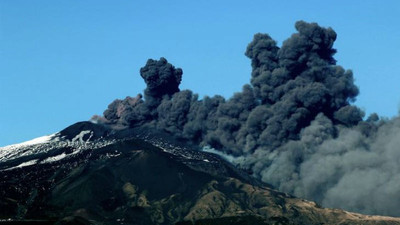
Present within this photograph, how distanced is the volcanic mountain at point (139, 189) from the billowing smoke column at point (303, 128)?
4.68 meters

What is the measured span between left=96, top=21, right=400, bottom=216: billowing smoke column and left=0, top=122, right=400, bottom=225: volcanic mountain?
184 inches

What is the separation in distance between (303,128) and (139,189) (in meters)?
35.9

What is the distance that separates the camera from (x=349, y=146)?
11931 cm

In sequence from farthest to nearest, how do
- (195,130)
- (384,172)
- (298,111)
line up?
(195,130), (298,111), (384,172)

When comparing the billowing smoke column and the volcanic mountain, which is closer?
the billowing smoke column

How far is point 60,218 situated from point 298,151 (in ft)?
140

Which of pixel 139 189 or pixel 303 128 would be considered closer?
pixel 303 128

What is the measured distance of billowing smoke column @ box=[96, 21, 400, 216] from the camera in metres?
117

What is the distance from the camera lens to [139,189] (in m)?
138

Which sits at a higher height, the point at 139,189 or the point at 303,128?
the point at 303,128

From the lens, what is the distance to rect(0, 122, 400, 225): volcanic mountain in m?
125

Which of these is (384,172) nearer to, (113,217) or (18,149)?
(113,217)

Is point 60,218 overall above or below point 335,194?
below

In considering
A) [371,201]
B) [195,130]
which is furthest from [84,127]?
[371,201]
